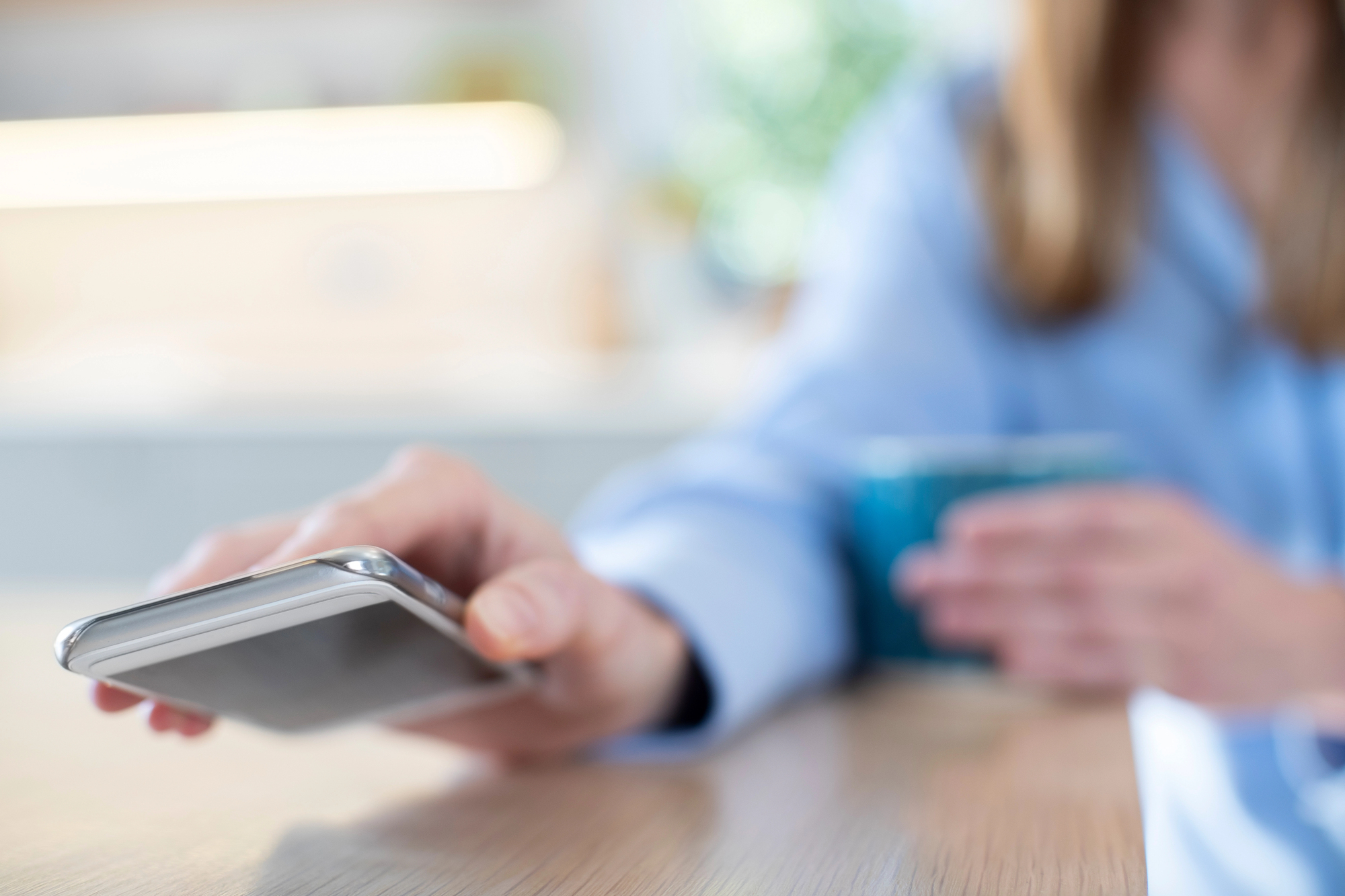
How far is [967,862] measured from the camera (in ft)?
0.98

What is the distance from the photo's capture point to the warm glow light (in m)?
2.67

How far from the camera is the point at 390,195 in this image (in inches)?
109

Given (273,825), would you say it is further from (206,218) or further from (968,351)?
(206,218)

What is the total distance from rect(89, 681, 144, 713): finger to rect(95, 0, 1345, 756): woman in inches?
7.9

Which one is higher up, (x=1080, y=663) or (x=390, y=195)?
(x=390, y=195)

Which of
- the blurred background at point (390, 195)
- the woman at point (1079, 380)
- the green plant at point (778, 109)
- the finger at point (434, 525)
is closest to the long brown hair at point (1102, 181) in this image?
the woman at point (1079, 380)

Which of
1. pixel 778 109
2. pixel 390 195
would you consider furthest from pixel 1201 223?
pixel 390 195

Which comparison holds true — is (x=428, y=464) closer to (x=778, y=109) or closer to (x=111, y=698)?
(x=111, y=698)

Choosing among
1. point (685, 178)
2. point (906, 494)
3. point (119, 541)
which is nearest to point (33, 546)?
point (119, 541)

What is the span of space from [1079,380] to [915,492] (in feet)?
1.23

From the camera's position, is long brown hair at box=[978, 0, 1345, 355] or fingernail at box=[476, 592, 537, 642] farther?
long brown hair at box=[978, 0, 1345, 355]

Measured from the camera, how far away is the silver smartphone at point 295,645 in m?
0.28

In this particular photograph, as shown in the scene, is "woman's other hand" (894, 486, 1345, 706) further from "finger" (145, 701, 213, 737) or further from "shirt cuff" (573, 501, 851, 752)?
"finger" (145, 701, 213, 737)

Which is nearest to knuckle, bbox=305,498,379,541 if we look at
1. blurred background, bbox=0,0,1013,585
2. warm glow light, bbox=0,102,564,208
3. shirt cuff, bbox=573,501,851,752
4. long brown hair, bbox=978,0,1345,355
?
shirt cuff, bbox=573,501,851,752
